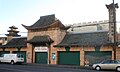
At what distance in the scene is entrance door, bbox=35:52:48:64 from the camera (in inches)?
1710

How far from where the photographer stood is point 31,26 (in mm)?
47250

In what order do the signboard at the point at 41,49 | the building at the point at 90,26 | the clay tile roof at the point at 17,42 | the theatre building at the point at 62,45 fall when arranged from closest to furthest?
1. the theatre building at the point at 62,45
2. the signboard at the point at 41,49
3. the building at the point at 90,26
4. the clay tile roof at the point at 17,42

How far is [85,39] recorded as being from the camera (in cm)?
3959

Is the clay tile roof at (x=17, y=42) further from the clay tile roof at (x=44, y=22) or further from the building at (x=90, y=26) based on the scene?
the building at (x=90, y=26)

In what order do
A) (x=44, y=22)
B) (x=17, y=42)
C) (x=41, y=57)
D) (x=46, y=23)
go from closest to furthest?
(x=41, y=57) < (x=46, y=23) < (x=44, y=22) < (x=17, y=42)

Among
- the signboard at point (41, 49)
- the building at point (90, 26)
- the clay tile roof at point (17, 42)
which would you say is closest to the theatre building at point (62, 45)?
the signboard at point (41, 49)

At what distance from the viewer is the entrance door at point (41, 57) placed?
43438 millimetres

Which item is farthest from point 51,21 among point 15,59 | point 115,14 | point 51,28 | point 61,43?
point 115,14

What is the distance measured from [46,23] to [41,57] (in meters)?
6.58

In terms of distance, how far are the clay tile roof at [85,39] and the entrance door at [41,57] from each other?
3.91m

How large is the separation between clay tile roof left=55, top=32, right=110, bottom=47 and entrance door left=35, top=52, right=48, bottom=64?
12.8 feet

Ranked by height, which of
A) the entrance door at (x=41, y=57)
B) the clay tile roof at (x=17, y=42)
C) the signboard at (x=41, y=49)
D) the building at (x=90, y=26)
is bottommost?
the entrance door at (x=41, y=57)

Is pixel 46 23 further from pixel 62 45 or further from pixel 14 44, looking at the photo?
pixel 14 44

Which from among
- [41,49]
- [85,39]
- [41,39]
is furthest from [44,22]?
[85,39]
